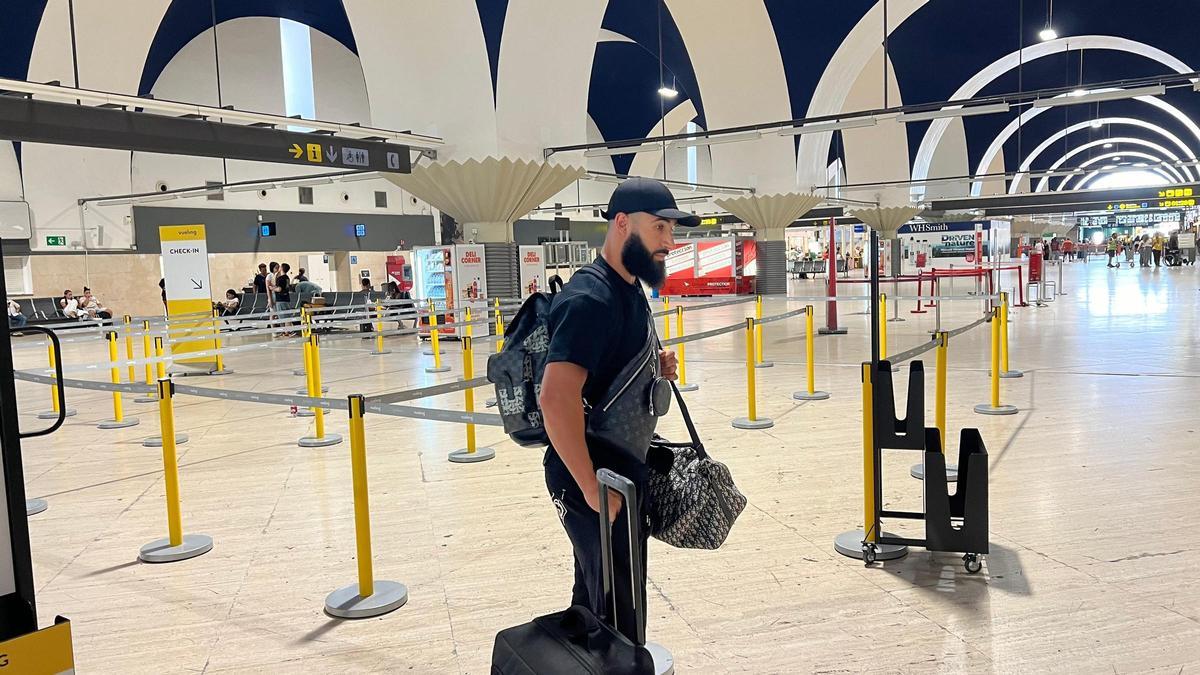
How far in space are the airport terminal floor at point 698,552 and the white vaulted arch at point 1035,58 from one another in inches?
1034

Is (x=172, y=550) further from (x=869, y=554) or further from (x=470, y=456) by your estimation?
(x=869, y=554)

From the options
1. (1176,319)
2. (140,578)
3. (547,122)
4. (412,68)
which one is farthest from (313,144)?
(1176,319)

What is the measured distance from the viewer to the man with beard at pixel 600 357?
221cm

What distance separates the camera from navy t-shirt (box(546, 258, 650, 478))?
221cm

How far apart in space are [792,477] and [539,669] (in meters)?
4.03

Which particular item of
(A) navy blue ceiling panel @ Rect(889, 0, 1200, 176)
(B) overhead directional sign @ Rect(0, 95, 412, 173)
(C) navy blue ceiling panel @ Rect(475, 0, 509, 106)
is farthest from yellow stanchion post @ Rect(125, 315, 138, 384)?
(A) navy blue ceiling panel @ Rect(889, 0, 1200, 176)

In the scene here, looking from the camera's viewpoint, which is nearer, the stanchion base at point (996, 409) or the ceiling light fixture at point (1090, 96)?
the stanchion base at point (996, 409)

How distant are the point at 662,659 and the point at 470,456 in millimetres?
3729

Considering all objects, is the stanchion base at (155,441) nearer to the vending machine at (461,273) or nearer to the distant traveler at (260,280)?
the vending machine at (461,273)

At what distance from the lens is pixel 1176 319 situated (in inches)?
593

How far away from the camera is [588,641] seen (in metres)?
2.06

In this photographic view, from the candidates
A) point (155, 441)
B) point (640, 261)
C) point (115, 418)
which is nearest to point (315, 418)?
point (155, 441)

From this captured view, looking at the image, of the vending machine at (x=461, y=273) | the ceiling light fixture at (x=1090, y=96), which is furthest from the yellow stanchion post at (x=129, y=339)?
the ceiling light fixture at (x=1090, y=96)

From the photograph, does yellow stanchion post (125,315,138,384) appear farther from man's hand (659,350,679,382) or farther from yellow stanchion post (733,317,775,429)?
man's hand (659,350,679,382)
